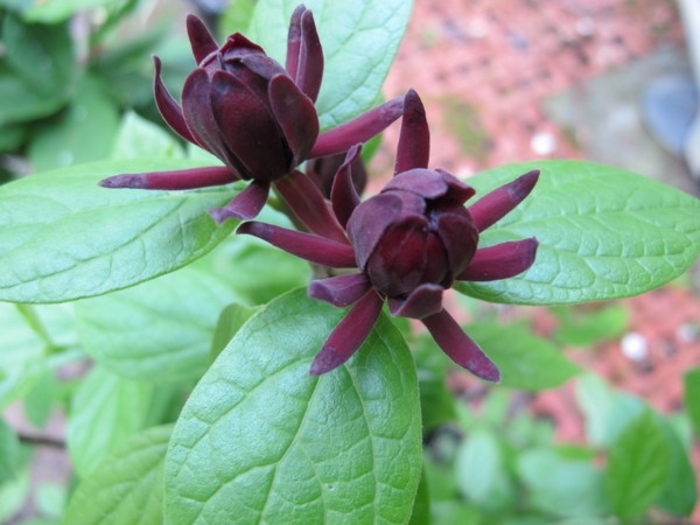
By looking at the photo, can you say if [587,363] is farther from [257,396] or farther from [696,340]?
[257,396]

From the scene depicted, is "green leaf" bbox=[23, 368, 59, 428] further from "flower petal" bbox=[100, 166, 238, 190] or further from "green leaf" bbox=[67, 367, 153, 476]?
"flower petal" bbox=[100, 166, 238, 190]

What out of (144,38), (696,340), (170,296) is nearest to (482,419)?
(696,340)

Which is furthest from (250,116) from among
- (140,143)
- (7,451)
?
(7,451)

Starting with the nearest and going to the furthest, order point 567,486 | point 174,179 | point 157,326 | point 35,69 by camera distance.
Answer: point 174,179
point 157,326
point 567,486
point 35,69

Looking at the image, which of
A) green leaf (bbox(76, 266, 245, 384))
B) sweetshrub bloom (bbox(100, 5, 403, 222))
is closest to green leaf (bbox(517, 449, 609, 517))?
green leaf (bbox(76, 266, 245, 384))

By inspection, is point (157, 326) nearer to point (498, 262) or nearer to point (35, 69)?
point (498, 262)

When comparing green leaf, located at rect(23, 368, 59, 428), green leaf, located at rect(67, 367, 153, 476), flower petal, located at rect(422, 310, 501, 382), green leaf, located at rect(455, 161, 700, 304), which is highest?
green leaf, located at rect(455, 161, 700, 304)

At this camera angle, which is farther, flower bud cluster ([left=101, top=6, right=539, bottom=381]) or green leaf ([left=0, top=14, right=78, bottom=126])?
green leaf ([left=0, top=14, right=78, bottom=126])
